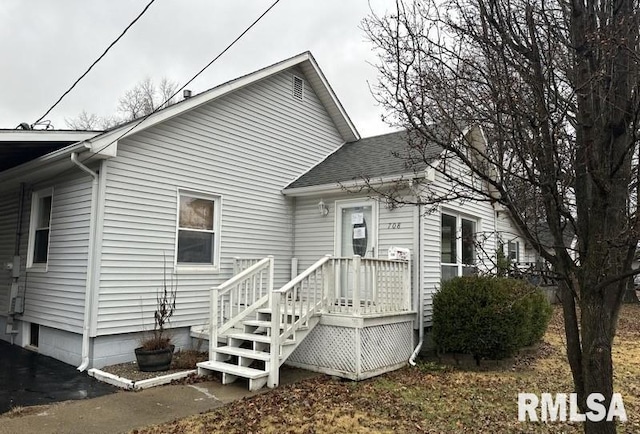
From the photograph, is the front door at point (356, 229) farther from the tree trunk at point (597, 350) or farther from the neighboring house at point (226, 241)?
the tree trunk at point (597, 350)

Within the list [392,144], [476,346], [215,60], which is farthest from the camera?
[392,144]

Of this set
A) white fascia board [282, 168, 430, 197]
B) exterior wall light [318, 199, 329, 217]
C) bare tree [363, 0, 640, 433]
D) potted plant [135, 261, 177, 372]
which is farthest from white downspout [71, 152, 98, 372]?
bare tree [363, 0, 640, 433]

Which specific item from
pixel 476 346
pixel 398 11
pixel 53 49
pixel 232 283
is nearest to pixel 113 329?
pixel 232 283

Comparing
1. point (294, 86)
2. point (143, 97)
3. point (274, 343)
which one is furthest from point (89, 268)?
Answer: point (143, 97)

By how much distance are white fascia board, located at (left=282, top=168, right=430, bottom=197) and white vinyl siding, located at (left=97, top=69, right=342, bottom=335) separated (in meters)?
0.45

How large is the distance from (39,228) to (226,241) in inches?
139

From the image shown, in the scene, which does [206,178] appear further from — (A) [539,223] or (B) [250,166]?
(A) [539,223]

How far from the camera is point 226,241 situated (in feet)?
29.4

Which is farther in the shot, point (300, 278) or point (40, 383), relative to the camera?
point (300, 278)

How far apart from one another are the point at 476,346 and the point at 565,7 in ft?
18.8

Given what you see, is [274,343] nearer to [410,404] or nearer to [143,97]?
[410,404]

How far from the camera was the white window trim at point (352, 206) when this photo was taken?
29.2 feet

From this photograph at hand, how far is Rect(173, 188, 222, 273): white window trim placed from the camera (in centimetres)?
821

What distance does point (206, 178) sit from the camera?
8758 millimetres
